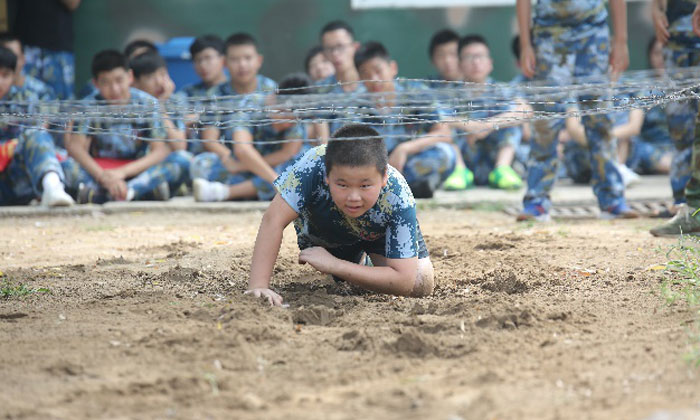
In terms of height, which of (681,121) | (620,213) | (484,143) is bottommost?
(620,213)

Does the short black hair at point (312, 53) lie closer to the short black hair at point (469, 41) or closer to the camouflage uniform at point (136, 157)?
the short black hair at point (469, 41)

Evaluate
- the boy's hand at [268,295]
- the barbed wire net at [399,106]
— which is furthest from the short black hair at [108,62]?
the boy's hand at [268,295]

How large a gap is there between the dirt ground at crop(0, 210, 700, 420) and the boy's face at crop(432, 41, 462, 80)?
12.0 feet

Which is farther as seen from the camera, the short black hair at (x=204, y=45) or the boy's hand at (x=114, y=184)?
the short black hair at (x=204, y=45)

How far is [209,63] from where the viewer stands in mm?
7184

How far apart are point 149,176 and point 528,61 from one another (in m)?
3.06

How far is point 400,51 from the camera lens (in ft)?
27.8

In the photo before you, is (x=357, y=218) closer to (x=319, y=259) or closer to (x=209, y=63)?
(x=319, y=259)

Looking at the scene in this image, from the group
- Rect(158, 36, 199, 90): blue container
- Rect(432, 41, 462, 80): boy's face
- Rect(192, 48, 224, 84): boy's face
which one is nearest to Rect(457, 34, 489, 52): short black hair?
Rect(432, 41, 462, 80): boy's face

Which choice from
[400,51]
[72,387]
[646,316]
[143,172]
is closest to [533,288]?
[646,316]

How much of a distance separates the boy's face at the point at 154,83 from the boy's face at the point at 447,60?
7.90 feet

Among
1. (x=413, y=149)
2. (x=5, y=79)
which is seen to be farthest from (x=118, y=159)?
(x=413, y=149)

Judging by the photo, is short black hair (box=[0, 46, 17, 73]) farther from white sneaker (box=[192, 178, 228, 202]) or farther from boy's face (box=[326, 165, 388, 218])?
boy's face (box=[326, 165, 388, 218])

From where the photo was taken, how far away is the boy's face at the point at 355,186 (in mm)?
3164
